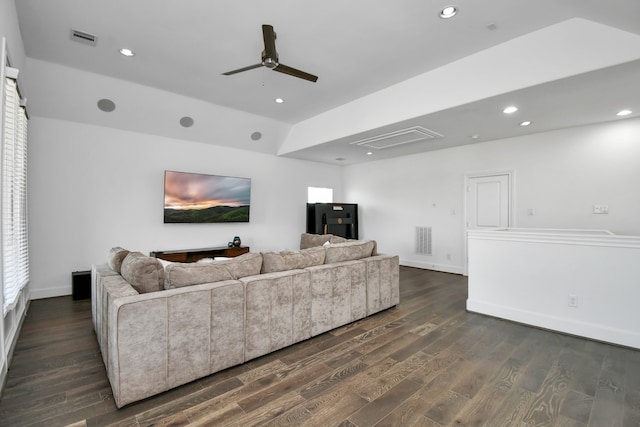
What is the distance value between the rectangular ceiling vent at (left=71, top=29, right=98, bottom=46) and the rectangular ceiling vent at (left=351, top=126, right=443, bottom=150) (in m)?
3.90

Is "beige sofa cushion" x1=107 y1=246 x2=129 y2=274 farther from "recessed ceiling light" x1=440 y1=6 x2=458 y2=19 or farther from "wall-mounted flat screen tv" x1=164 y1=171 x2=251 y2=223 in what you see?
"recessed ceiling light" x1=440 y1=6 x2=458 y2=19

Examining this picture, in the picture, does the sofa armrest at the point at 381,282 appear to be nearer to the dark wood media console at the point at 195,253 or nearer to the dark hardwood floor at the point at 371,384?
the dark hardwood floor at the point at 371,384

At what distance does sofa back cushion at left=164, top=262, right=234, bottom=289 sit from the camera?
2.24 m

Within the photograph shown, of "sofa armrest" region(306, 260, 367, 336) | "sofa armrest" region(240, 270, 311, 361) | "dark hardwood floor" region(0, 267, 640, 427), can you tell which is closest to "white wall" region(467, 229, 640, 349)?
"dark hardwood floor" region(0, 267, 640, 427)

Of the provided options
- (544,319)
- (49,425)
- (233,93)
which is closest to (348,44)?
(233,93)

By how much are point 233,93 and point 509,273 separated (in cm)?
451

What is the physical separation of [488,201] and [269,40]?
4.85 m

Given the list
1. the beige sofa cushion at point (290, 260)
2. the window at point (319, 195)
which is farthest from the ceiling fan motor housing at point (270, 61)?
the window at point (319, 195)

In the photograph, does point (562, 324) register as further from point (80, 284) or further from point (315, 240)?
point (80, 284)

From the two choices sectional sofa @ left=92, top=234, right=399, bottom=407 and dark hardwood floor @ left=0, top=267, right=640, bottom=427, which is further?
sectional sofa @ left=92, top=234, right=399, bottom=407

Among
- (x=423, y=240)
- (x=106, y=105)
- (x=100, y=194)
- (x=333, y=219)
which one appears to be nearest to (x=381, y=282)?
(x=423, y=240)

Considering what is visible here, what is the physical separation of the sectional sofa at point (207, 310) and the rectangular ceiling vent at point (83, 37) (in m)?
2.29

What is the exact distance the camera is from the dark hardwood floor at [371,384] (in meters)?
1.82

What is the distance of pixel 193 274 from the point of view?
7.58ft
